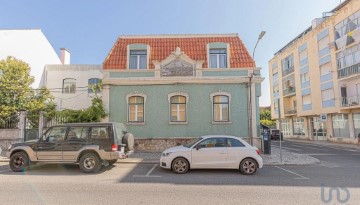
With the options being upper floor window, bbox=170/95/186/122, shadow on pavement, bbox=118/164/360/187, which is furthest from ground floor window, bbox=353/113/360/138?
upper floor window, bbox=170/95/186/122

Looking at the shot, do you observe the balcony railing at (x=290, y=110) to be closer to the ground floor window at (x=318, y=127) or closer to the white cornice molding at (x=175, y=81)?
the ground floor window at (x=318, y=127)

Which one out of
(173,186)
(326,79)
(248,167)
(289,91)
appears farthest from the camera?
(289,91)

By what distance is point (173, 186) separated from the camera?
7.26 metres

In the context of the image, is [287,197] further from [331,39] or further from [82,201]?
[331,39]

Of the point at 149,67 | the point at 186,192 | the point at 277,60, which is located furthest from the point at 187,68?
the point at 277,60

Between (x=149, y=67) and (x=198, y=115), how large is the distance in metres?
4.82

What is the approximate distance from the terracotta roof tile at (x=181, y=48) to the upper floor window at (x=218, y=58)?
0.44 meters

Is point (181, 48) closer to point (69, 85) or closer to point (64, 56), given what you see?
point (69, 85)

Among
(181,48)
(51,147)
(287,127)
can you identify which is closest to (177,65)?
(181,48)

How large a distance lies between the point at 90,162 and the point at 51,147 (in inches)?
73.0

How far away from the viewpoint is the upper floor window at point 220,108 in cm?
1568

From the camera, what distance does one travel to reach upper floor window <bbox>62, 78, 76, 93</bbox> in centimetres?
2502

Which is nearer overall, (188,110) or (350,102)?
(188,110)

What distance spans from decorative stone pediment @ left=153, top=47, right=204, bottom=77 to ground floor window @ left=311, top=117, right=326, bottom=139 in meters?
25.1
